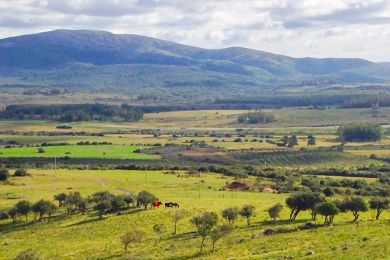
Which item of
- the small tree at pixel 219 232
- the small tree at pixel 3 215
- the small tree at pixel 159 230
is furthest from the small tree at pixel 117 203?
the small tree at pixel 219 232

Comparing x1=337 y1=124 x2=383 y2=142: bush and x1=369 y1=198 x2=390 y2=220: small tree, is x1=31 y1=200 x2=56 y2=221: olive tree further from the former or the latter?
x1=337 y1=124 x2=383 y2=142: bush

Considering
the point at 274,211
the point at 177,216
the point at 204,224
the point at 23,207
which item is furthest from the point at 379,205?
the point at 23,207

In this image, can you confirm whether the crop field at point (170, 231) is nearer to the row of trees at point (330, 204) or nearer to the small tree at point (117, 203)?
the row of trees at point (330, 204)

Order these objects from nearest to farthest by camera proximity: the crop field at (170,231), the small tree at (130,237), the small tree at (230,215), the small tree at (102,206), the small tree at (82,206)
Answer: the crop field at (170,231) → the small tree at (130,237) → the small tree at (230,215) → the small tree at (102,206) → the small tree at (82,206)

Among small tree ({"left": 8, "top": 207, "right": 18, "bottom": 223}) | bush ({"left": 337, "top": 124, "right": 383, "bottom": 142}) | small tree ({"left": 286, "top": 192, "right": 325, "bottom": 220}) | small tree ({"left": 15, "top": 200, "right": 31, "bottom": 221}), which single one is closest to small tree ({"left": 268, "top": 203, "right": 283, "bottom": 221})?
small tree ({"left": 286, "top": 192, "right": 325, "bottom": 220})

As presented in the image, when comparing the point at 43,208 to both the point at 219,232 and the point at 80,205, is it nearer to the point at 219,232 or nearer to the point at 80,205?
the point at 80,205

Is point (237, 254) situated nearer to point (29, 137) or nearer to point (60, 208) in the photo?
point (60, 208)
